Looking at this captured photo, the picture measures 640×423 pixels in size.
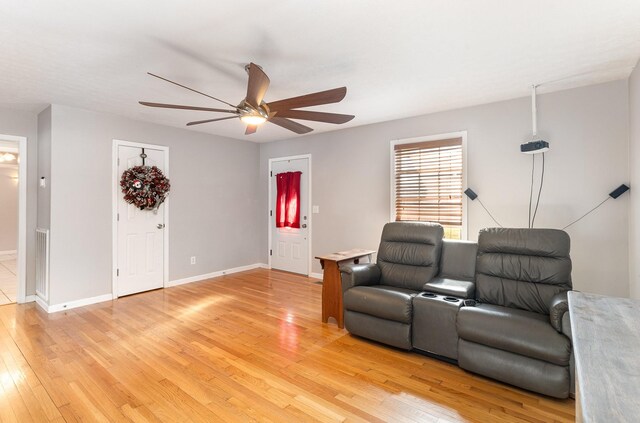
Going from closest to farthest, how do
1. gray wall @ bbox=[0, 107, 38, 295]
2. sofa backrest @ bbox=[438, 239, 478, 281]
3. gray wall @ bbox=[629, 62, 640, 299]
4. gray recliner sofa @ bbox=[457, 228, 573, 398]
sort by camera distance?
gray recliner sofa @ bbox=[457, 228, 573, 398]
gray wall @ bbox=[629, 62, 640, 299]
sofa backrest @ bbox=[438, 239, 478, 281]
gray wall @ bbox=[0, 107, 38, 295]

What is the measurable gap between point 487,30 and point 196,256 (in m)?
5.09

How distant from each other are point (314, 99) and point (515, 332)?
2.26 metres

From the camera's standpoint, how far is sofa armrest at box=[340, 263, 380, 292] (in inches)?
131

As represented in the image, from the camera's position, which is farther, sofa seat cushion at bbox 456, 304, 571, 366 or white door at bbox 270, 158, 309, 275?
white door at bbox 270, 158, 309, 275

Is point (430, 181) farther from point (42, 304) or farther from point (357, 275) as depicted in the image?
point (42, 304)

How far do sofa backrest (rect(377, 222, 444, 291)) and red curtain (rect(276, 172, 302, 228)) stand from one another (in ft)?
8.33

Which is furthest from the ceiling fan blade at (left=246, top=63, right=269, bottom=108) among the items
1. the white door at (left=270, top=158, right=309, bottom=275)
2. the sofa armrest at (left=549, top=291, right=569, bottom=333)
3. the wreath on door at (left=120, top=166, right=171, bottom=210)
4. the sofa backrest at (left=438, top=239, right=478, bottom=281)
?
the white door at (left=270, top=158, right=309, bottom=275)

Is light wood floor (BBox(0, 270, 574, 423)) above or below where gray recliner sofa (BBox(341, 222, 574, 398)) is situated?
below

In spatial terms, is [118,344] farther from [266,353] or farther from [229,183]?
[229,183]

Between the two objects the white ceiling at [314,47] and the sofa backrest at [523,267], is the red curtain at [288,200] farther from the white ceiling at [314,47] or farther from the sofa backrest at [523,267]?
the sofa backrest at [523,267]

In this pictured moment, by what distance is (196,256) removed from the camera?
5516 millimetres

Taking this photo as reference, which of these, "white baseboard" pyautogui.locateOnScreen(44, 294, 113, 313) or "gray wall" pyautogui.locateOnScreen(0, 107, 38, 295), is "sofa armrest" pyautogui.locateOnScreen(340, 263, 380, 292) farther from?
"gray wall" pyautogui.locateOnScreen(0, 107, 38, 295)

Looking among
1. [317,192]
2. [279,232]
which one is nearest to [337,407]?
[317,192]

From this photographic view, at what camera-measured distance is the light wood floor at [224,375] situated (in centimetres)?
207
